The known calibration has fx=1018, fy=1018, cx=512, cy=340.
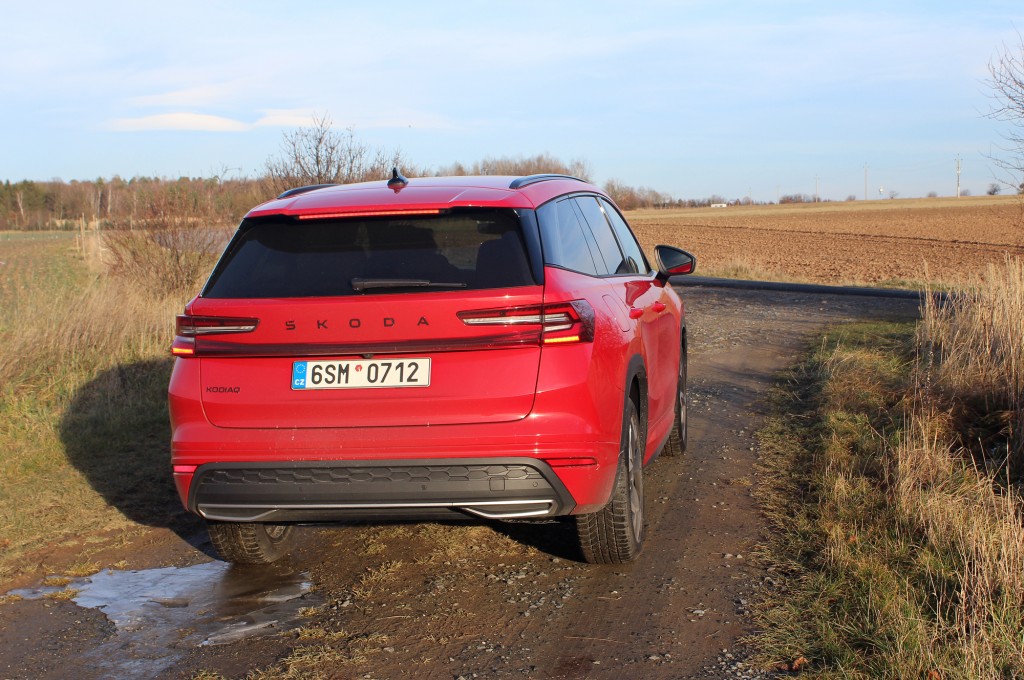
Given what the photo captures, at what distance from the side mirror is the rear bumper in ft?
8.44

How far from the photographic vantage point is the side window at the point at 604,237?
5305 mm

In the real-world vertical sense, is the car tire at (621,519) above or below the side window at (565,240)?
below

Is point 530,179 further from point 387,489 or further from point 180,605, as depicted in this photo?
point 180,605

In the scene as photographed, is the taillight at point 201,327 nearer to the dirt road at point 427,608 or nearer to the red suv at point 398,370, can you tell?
the red suv at point 398,370

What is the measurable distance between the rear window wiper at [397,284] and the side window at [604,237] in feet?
4.69

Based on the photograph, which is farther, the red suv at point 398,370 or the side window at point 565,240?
the side window at point 565,240

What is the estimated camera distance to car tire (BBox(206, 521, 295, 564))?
4734 millimetres

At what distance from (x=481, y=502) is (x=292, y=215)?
4.76 feet

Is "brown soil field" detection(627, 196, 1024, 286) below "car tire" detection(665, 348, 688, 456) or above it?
above

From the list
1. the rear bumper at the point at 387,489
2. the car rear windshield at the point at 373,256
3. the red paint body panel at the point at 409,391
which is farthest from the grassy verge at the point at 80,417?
the car rear windshield at the point at 373,256

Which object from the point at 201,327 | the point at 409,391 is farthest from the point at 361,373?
the point at 201,327

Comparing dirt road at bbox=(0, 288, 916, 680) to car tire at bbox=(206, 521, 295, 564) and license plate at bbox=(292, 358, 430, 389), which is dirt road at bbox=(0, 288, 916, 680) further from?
license plate at bbox=(292, 358, 430, 389)

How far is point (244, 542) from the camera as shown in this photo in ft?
15.6

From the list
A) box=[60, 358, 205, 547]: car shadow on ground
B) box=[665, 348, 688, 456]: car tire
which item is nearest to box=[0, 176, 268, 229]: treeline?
box=[60, 358, 205, 547]: car shadow on ground
